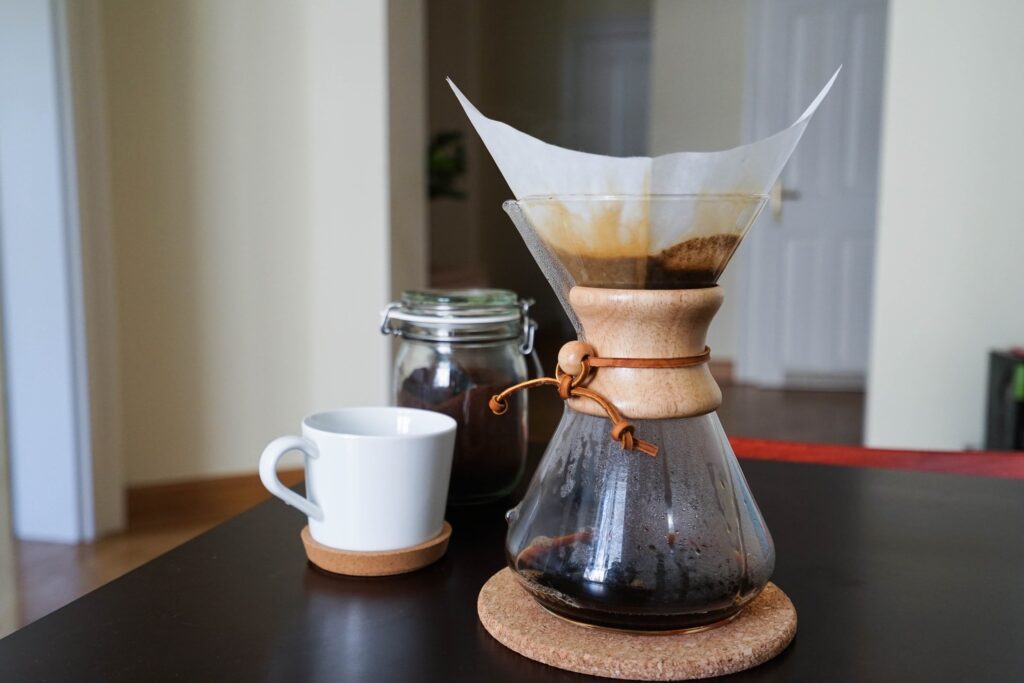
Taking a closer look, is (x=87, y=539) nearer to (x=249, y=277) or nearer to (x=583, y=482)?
(x=249, y=277)

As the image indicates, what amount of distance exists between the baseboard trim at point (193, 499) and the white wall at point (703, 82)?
2.73m

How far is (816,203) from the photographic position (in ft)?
14.8

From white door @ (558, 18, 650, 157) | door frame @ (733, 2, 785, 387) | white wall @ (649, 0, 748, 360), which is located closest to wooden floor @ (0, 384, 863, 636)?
door frame @ (733, 2, 785, 387)

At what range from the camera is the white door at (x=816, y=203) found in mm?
4359

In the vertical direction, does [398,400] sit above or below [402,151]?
below

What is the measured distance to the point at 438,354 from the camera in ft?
2.44

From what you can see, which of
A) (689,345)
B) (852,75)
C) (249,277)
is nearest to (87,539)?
(249,277)

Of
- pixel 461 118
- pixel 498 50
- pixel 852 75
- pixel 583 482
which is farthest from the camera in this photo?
pixel 498 50

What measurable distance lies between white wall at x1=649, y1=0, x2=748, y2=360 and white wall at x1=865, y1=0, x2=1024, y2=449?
6.66 ft

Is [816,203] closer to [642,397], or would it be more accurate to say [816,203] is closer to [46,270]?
[46,270]

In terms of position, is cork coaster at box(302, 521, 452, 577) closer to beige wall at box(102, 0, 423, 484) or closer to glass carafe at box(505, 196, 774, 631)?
glass carafe at box(505, 196, 774, 631)

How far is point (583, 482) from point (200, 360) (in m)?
2.33

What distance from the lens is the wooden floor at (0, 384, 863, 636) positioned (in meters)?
2.03

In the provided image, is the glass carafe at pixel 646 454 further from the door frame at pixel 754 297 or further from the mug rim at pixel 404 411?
the door frame at pixel 754 297
